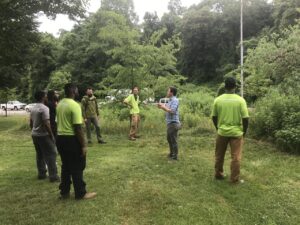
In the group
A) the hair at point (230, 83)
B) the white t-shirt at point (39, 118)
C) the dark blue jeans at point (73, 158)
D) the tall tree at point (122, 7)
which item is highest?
the tall tree at point (122, 7)

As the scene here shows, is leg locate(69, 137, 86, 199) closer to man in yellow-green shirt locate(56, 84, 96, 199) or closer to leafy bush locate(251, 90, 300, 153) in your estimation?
man in yellow-green shirt locate(56, 84, 96, 199)

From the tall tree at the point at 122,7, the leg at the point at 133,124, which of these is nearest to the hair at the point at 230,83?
the leg at the point at 133,124

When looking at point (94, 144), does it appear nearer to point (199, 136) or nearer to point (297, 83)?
point (199, 136)

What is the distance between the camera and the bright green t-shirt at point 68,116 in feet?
19.7

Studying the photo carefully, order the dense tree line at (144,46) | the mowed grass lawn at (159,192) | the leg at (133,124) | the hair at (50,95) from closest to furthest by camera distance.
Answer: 1. the mowed grass lawn at (159,192)
2. the hair at (50,95)
3. the leg at (133,124)
4. the dense tree line at (144,46)

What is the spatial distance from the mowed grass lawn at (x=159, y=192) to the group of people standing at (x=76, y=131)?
0.33 m

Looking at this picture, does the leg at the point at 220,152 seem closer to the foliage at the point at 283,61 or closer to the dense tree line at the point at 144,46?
the dense tree line at the point at 144,46

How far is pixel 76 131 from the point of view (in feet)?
19.8

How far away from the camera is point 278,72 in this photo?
12.8 metres

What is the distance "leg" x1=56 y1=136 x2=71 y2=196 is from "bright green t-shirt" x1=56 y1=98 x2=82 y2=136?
167 millimetres

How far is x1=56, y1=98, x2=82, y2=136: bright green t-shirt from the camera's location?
602 centimetres

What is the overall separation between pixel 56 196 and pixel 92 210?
1.13 metres

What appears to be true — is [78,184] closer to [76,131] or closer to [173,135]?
[76,131]

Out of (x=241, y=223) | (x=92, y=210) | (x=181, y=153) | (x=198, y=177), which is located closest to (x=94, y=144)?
(x=181, y=153)
